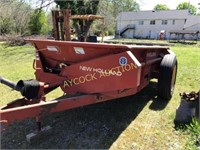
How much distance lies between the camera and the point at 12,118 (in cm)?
263

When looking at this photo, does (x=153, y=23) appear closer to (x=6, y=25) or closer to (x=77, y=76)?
(x=6, y=25)

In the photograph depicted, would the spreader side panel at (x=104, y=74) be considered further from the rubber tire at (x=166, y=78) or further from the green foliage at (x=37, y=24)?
the green foliage at (x=37, y=24)

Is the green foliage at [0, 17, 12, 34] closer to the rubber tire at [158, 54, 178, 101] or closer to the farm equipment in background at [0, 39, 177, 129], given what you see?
the farm equipment in background at [0, 39, 177, 129]

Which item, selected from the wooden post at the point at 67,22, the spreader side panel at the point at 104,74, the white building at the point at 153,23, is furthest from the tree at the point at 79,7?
the white building at the point at 153,23

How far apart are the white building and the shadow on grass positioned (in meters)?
39.6

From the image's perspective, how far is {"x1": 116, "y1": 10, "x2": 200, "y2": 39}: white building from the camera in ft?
143

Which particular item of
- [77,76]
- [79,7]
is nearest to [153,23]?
[79,7]

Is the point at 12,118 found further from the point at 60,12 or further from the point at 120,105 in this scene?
the point at 60,12

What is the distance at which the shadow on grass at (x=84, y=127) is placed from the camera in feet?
10.1

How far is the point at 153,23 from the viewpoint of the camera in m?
46.2

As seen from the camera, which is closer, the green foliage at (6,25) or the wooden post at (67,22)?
the wooden post at (67,22)

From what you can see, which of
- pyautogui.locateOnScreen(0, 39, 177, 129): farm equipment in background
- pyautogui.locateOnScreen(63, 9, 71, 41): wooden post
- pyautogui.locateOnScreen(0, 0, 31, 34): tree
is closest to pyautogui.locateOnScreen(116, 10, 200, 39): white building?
pyautogui.locateOnScreen(0, 0, 31, 34): tree

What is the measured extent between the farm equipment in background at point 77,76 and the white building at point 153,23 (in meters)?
40.1

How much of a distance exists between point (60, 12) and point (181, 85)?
8937mm
